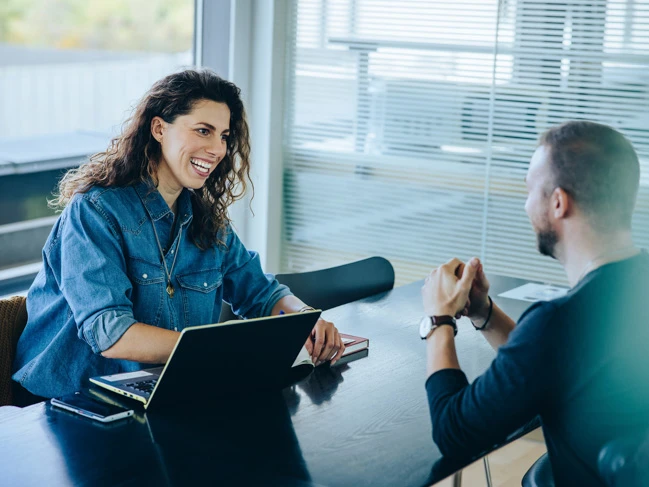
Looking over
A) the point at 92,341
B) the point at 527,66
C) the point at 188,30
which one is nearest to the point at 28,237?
the point at 188,30

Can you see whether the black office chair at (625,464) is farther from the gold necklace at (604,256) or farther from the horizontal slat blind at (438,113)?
the horizontal slat blind at (438,113)

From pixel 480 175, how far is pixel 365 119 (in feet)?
2.16

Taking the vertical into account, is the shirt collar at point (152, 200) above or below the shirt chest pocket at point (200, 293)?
above

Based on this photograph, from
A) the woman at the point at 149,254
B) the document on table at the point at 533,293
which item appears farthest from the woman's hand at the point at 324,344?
the document on table at the point at 533,293

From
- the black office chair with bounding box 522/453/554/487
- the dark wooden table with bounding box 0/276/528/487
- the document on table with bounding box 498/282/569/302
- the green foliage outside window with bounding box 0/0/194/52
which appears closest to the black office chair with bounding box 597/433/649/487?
the dark wooden table with bounding box 0/276/528/487

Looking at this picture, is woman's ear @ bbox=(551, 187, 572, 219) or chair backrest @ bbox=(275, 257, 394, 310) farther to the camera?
chair backrest @ bbox=(275, 257, 394, 310)

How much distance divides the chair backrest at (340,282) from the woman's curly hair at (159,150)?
0.42 m

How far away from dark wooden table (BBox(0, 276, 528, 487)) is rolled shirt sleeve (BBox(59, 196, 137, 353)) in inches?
10.4

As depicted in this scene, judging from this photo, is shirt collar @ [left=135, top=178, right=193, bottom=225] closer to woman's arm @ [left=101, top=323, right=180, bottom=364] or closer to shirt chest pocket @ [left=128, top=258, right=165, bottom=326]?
shirt chest pocket @ [left=128, top=258, right=165, bottom=326]

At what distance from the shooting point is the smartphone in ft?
5.36

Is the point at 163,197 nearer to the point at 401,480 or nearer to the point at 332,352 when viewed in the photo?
the point at 332,352

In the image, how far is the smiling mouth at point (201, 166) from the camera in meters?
2.26

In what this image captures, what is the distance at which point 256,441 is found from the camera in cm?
157

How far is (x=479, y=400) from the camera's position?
1.43m
